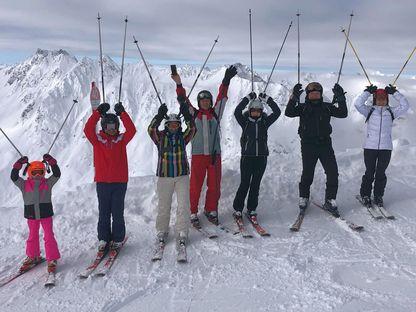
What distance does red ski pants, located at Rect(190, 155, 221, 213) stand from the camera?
315 inches

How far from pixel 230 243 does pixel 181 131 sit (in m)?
2.10

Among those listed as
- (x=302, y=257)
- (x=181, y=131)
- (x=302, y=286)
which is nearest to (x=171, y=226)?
(x=181, y=131)

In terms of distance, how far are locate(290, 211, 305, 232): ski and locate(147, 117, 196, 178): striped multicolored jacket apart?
2255mm

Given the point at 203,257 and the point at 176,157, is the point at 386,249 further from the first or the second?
the point at 176,157

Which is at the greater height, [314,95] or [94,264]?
[314,95]

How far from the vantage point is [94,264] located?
21.5 ft

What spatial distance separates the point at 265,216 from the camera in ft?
28.5

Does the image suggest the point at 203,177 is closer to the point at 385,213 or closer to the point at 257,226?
the point at 257,226

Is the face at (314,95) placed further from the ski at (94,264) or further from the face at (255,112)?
the ski at (94,264)

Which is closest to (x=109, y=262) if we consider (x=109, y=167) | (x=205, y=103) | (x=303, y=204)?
(x=109, y=167)

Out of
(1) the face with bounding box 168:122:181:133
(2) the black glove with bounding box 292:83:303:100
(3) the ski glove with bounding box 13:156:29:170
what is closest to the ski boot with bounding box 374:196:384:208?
(2) the black glove with bounding box 292:83:303:100

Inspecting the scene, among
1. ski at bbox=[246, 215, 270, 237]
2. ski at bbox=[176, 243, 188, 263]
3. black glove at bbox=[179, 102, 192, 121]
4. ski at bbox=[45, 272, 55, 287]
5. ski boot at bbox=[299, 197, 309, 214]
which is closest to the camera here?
ski at bbox=[45, 272, 55, 287]

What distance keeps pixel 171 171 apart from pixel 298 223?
266 cm

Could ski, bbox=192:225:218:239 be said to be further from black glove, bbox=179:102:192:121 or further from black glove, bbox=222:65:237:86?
black glove, bbox=222:65:237:86
